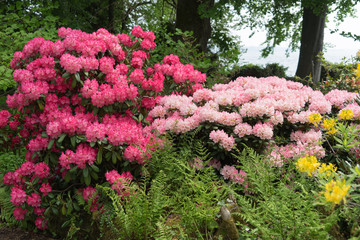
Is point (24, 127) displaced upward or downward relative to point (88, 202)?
upward

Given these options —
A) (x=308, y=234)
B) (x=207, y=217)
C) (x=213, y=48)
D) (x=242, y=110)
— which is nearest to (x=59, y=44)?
(x=242, y=110)

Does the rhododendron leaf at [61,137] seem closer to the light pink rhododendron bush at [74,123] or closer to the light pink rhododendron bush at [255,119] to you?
the light pink rhododendron bush at [74,123]

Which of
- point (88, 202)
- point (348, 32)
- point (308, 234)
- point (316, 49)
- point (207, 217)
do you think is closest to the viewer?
point (308, 234)

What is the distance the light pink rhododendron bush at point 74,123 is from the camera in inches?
125

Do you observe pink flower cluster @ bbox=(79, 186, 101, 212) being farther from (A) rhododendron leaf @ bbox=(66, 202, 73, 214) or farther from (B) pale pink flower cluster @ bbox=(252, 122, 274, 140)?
(B) pale pink flower cluster @ bbox=(252, 122, 274, 140)

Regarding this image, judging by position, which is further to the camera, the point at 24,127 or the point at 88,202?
the point at 24,127

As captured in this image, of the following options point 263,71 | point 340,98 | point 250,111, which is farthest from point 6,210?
point 263,71

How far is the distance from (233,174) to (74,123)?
164cm

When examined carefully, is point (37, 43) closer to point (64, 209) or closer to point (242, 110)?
point (64, 209)

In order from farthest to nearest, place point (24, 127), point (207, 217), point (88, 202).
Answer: point (24, 127) < point (88, 202) < point (207, 217)

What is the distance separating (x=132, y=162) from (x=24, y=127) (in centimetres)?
161

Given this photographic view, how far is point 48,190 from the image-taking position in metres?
3.36

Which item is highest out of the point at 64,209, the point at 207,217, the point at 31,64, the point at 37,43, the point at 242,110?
the point at 37,43

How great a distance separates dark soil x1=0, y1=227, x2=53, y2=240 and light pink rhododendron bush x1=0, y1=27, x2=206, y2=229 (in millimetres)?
152
